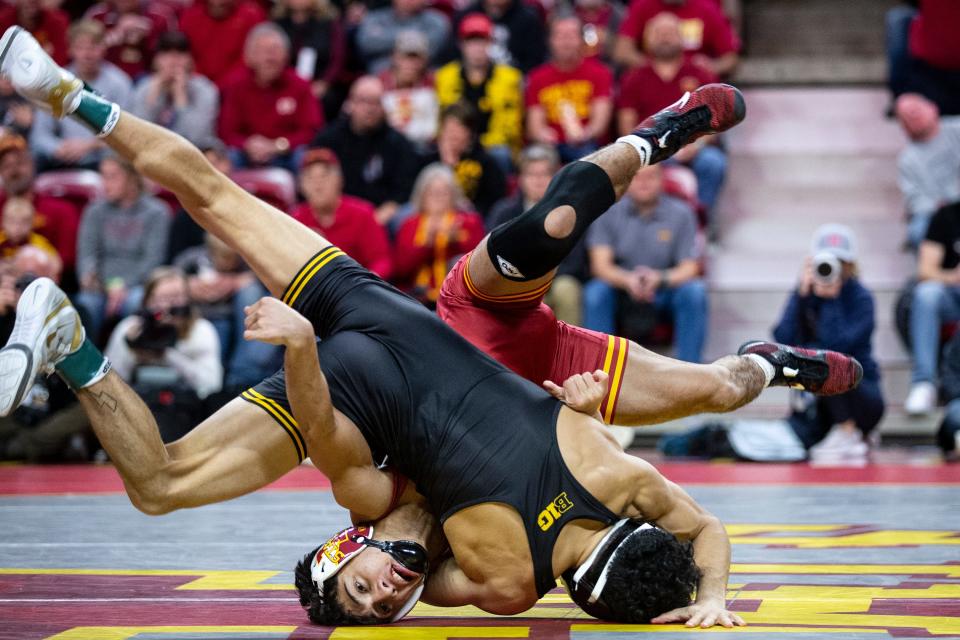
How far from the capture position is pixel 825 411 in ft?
24.4

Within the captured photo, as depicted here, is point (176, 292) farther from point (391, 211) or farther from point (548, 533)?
point (548, 533)

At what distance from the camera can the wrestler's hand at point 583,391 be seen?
3.62 m

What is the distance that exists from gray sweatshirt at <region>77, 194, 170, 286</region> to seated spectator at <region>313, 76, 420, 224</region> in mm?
1185

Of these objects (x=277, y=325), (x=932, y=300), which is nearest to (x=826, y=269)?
(x=932, y=300)

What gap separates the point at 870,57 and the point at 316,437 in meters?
8.62

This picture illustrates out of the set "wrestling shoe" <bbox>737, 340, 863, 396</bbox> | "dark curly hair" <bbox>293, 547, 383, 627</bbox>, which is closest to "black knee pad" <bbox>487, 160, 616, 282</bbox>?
"wrestling shoe" <bbox>737, 340, 863, 396</bbox>

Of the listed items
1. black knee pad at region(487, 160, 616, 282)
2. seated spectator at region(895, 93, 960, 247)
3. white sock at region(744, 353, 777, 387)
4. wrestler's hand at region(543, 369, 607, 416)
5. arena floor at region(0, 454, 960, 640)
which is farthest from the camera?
seated spectator at region(895, 93, 960, 247)

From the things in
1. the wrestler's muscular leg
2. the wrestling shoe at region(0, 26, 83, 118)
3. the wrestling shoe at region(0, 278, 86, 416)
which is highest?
the wrestling shoe at region(0, 26, 83, 118)

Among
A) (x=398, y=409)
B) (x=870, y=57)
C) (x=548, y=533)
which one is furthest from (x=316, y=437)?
(x=870, y=57)

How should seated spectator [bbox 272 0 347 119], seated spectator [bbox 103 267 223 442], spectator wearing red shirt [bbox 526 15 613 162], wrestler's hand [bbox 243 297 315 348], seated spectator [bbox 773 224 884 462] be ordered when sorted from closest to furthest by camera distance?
1. wrestler's hand [bbox 243 297 315 348]
2. seated spectator [bbox 773 224 884 462]
3. seated spectator [bbox 103 267 223 442]
4. spectator wearing red shirt [bbox 526 15 613 162]
5. seated spectator [bbox 272 0 347 119]

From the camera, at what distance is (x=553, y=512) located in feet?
11.4

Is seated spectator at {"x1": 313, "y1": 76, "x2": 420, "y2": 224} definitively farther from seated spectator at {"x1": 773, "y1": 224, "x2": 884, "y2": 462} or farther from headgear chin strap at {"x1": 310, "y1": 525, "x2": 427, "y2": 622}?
headgear chin strap at {"x1": 310, "y1": 525, "x2": 427, "y2": 622}

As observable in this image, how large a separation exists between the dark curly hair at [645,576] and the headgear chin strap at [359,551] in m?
0.47

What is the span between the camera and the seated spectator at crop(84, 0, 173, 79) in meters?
10.1
